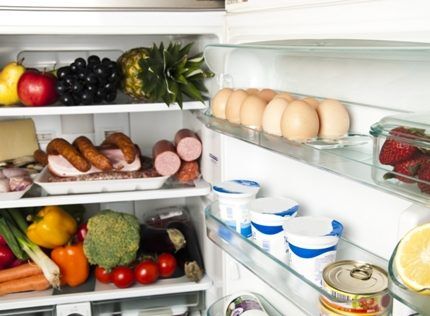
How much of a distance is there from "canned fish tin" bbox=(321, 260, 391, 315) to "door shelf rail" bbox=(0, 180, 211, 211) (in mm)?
806

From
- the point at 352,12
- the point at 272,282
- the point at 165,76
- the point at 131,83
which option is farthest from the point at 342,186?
the point at 131,83

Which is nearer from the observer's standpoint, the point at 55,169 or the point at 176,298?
the point at 55,169

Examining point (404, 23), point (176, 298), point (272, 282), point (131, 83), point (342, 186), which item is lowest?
point (176, 298)

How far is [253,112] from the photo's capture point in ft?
3.28

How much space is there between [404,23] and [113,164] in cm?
115

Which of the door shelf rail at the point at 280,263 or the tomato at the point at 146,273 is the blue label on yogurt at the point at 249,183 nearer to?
the door shelf rail at the point at 280,263

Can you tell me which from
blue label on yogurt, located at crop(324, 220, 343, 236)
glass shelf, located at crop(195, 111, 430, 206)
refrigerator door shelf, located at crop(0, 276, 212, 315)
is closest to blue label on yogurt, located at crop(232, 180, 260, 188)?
glass shelf, located at crop(195, 111, 430, 206)

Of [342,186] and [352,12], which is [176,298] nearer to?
[342,186]

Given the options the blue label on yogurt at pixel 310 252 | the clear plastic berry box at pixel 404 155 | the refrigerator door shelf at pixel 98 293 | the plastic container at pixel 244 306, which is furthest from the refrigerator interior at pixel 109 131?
the clear plastic berry box at pixel 404 155

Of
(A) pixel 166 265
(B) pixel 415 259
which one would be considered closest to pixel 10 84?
(A) pixel 166 265

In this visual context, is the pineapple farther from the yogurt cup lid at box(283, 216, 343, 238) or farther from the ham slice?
the yogurt cup lid at box(283, 216, 343, 238)

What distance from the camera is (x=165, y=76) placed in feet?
4.74

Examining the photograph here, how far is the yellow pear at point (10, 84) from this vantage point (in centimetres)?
150

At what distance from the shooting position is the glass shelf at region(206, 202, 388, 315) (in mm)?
797
